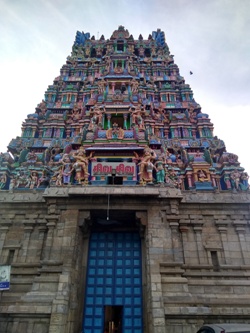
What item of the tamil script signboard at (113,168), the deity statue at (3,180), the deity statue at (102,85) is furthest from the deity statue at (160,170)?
the deity statue at (3,180)

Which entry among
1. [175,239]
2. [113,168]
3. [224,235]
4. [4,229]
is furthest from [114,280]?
[4,229]

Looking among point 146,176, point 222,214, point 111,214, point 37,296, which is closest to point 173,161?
point 146,176

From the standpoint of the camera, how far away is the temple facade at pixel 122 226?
12.6 m

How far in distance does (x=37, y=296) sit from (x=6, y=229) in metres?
4.82

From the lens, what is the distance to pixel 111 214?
15391 mm

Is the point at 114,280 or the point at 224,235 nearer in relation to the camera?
the point at 114,280

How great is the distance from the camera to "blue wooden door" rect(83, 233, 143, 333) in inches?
539

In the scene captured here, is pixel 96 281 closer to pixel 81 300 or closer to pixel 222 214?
pixel 81 300

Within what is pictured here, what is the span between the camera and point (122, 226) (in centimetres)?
1633

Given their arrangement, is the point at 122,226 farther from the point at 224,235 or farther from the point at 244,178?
the point at 244,178

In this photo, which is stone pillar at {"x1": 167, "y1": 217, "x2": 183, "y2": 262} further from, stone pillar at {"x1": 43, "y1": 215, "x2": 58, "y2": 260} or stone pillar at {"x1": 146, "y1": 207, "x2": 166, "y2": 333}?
stone pillar at {"x1": 43, "y1": 215, "x2": 58, "y2": 260}

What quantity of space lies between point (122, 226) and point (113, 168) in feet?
13.5

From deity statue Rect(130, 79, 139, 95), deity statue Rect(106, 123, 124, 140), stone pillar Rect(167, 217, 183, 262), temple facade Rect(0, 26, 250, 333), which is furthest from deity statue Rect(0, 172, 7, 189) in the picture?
deity statue Rect(130, 79, 139, 95)

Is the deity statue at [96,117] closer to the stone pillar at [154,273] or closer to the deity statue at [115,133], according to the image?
the deity statue at [115,133]
